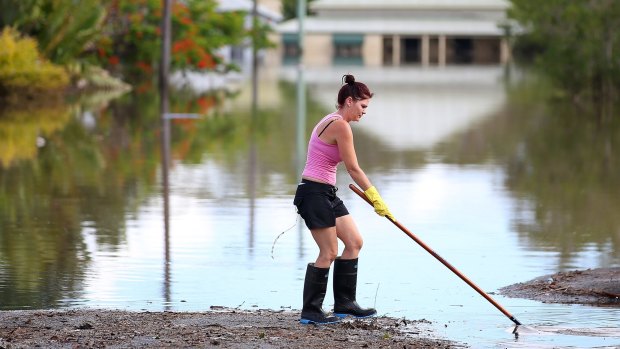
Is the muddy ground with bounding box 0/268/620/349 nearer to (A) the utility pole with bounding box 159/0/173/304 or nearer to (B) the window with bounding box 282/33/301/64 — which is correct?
(A) the utility pole with bounding box 159/0/173/304

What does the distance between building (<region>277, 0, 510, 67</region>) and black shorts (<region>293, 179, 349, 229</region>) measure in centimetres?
10168

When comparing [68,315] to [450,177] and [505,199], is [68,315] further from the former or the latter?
[450,177]

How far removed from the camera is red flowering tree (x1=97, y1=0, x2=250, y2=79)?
168 ft

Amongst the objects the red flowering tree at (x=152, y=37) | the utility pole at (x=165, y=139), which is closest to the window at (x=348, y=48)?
the red flowering tree at (x=152, y=37)

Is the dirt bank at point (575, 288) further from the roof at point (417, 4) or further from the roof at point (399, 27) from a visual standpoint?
the roof at point (417, 4)

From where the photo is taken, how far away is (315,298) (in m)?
9.20

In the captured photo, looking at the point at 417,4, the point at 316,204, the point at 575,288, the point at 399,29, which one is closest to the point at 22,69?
the point at 575,288

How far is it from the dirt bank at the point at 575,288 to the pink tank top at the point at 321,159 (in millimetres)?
2136

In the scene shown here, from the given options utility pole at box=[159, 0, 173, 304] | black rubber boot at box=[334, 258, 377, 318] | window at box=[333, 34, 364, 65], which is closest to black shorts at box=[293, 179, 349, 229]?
black rubber boot at box=[334, 258, 377, 318]

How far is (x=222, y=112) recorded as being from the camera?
35.4m

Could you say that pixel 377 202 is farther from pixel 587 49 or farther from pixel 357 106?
pixel 587 49

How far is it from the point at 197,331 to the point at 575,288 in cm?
327

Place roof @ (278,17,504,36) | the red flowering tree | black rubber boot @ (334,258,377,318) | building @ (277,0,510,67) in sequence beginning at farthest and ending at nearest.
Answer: building @ (277,0,510,67), roof @ (278,17,504,36), the red flowering tree, black rubber boot @ (334,258,377,318)

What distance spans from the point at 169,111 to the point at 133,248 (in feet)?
75.4
